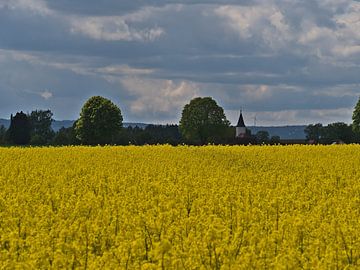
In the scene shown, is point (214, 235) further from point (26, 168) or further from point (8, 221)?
point (26, 168)

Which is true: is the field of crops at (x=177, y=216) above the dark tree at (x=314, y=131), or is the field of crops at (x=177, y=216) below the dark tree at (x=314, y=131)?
below

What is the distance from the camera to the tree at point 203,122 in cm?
10006

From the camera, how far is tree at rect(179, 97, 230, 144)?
328 ft

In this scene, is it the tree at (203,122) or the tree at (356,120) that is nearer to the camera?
the tree at (356,120)

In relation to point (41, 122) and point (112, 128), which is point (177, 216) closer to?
point (112, 128)

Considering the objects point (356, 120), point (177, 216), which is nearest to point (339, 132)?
point (356, 120)

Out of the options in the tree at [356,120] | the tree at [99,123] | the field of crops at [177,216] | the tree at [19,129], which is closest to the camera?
the field of crops at [177,216]

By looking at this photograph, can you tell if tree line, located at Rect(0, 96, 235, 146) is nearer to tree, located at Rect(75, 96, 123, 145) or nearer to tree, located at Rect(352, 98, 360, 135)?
tree, located at Rect(75, 96, 123, 145)

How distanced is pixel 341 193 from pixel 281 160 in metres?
9.37

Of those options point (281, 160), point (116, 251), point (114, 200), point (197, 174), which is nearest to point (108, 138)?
point (281, 160)

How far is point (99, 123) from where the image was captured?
83312 mm

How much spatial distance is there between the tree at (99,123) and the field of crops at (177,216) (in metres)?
57.8

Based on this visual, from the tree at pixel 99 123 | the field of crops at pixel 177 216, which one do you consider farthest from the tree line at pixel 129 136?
the field of crops at pixel 177 216

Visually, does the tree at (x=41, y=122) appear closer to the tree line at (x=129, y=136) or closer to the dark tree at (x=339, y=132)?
the tree line at (x=129, y=136)
